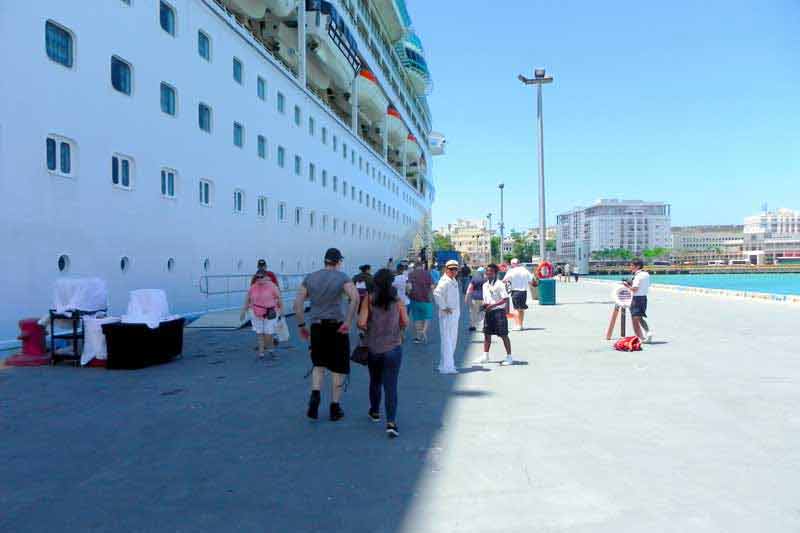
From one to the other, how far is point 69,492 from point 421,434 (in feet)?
9.59

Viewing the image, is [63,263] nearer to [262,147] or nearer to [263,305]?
[263,305]

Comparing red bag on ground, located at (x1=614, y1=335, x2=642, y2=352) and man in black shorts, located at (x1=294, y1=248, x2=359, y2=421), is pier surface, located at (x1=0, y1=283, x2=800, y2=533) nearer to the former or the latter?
man in black shorts, located at (x1=294, y1=248, x2=359, y2=421)

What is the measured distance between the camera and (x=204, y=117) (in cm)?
1912

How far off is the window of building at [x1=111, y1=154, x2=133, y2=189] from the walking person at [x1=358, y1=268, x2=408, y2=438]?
11.2 metres

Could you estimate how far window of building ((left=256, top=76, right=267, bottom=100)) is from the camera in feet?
75.5

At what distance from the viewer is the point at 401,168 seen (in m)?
61.1

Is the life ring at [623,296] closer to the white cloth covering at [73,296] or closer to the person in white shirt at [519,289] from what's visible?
the person in white shirt at [519,289]

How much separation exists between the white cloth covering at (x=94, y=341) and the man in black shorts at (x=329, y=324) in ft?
16.9

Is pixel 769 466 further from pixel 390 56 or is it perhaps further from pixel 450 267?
pixel 390 56

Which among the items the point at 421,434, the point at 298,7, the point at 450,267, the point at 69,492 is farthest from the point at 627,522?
the point at 298,7

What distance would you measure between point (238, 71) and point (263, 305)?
14.5 m

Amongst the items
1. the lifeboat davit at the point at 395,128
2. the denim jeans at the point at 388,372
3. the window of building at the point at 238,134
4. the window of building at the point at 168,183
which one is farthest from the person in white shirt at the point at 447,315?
Result: the lifeboat davit at the point at 395,128

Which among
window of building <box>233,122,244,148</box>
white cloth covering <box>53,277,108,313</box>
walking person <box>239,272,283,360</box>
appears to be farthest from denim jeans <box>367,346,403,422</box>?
window of building <box>233,122,244,148</box>

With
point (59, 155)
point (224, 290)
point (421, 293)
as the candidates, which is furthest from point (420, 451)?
point (224, 290)
